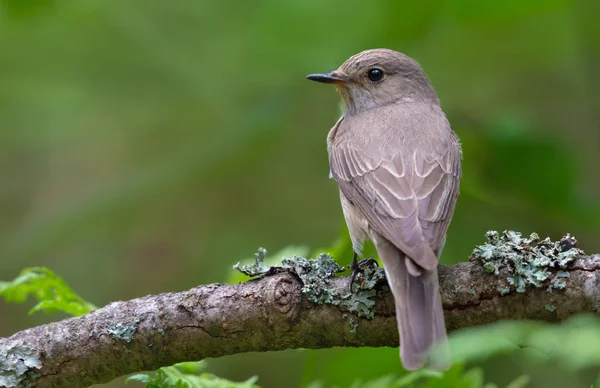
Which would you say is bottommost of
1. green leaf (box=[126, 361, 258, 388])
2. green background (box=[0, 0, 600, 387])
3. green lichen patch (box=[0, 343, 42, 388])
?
green leaf (box=[126, 361, 258, 388])

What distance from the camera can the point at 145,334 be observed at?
3.65m

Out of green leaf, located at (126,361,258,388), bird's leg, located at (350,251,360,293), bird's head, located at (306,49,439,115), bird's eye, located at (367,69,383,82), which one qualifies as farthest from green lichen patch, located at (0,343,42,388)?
bird's eye, located at (367,69,383,82)

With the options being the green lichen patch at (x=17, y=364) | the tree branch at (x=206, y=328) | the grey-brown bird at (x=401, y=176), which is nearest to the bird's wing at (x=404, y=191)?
the grey-brown bird at (x=401, y=176)

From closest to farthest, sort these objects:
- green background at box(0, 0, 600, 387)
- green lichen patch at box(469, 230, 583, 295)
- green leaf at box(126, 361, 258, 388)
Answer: green leaf at box(126, 361, 258, 388)
green lichen patch at box(469, 230, 583, 295)
green background at box(0, 0, 600, 387)

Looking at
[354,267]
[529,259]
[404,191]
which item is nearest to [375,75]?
[404,191]

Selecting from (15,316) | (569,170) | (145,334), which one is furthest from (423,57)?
(15,316)

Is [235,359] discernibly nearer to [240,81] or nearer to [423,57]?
[240,81]

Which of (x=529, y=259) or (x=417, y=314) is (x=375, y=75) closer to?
(x=529, y=259)

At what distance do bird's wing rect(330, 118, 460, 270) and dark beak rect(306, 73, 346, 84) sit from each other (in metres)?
0.76

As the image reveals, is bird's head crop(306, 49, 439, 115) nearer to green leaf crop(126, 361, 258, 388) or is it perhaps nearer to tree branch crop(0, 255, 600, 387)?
tree branch crop(0, 255, 600, 387)

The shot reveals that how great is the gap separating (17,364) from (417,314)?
1.90 meters

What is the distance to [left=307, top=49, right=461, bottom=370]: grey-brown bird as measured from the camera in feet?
11.0

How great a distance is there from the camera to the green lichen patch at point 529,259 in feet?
10.9

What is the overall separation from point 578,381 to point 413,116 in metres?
2.03
